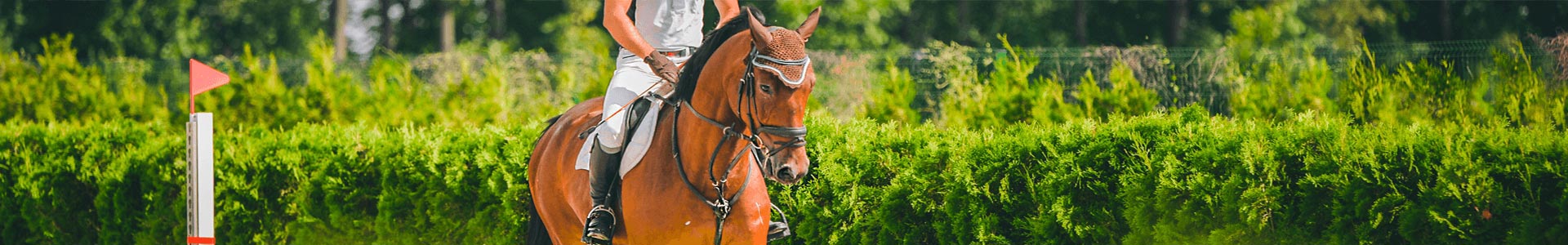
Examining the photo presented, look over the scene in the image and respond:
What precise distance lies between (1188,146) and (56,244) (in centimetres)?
746

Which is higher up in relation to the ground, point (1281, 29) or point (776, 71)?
point (1281, 29)

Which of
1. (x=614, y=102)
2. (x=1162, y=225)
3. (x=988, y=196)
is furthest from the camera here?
(x=988, y=196)

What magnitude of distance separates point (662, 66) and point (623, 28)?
25cm

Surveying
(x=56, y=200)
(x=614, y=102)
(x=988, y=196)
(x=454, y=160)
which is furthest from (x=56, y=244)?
(x=988, y=196)

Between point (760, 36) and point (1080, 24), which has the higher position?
point (1080, 24)

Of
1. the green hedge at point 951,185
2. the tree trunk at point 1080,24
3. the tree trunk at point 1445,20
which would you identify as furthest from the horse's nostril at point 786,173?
the tree trunk at point 1080,24

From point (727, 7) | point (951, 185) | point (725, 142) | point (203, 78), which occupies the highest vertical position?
point (727, 7)

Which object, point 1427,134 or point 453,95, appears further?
point 453,95

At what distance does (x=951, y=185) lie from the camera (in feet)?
20.5

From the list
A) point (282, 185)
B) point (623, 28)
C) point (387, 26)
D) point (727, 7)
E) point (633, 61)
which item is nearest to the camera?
point (623, 28)

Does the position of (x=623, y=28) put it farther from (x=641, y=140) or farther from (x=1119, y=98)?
(x=1119, y=98)

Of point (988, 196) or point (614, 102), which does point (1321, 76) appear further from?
point (614, 102)

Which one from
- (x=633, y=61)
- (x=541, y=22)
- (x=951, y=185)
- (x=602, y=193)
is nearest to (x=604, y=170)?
(x=602, y=193)

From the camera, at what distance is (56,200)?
877cm
